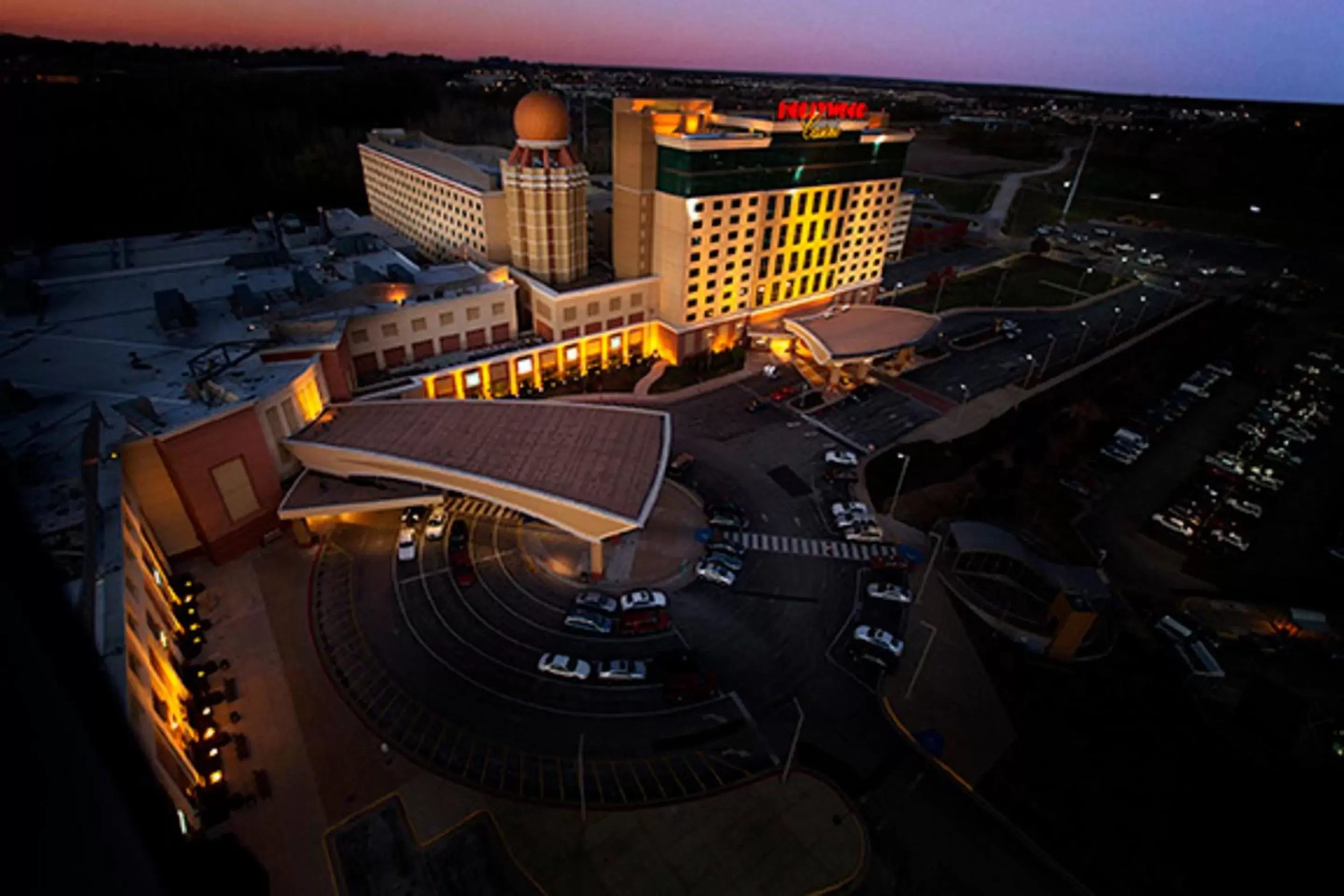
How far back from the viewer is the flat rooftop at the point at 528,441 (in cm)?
4212

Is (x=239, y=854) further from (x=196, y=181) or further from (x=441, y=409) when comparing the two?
(x=196, y=181)

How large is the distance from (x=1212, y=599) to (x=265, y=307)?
252 ft

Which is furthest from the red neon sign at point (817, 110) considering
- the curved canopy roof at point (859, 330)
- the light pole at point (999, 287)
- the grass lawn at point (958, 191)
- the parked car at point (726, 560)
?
the grass lawn at point (958, 191)

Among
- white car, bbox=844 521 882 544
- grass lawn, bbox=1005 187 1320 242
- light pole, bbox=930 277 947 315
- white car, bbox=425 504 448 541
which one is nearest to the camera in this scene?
white car, bbox=425 504 448 541

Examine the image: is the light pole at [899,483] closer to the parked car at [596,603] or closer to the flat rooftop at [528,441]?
the flat rooftop at [528,441]

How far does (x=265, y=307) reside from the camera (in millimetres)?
55500

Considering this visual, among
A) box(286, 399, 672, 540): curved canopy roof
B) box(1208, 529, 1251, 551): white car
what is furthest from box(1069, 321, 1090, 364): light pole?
box(286, 399, 672, 540): curved canopy roof

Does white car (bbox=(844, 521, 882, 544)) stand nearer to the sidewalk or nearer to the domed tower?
the sidewalk

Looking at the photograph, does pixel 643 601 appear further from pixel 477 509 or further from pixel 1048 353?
pixel 1048 353

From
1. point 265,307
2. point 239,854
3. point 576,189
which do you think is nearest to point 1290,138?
point 576,189

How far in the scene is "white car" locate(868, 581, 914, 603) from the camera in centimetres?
4325

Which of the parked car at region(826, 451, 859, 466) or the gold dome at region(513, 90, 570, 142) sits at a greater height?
the gold dome at region(513, 90, 570, 142)

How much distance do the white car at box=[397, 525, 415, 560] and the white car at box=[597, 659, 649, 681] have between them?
52.7 ft

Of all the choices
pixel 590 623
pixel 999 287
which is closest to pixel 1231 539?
pixel 590 623
